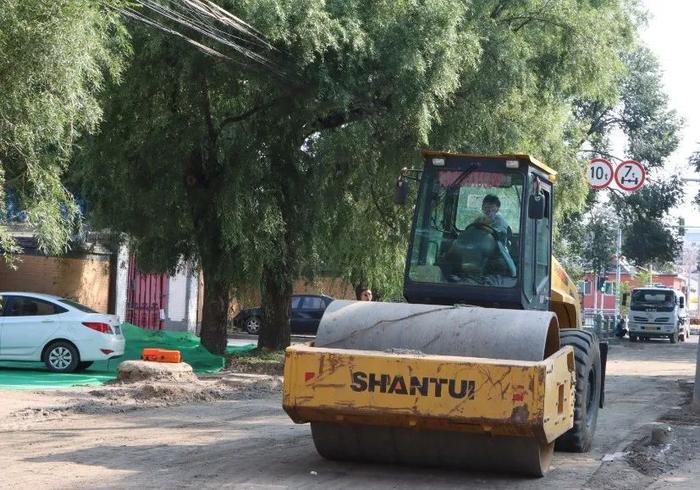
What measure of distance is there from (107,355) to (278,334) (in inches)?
209

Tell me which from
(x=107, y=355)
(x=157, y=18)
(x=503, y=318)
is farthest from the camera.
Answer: (x=107, y=355)

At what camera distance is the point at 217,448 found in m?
10.9

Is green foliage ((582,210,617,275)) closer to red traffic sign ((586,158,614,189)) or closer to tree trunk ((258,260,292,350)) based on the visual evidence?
red traffic sign ((586,158,614,189))

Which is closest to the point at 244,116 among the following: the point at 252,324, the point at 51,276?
the point at 51,276

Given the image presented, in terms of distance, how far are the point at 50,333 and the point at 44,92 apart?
9.16 m

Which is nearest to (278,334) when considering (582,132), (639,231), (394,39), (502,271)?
(394,39)

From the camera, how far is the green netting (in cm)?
1781

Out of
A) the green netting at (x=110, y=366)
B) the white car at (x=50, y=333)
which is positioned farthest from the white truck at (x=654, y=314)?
the white car at (x=50, y=333)

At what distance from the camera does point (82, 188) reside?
20953mm

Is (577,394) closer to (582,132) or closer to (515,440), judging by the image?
(515,440)

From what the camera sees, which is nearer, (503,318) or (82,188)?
(503,318)

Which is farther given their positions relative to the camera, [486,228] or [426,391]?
[486,228]

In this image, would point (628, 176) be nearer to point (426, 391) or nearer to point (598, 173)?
point (598, 173)

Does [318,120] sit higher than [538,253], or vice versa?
[318,120]
